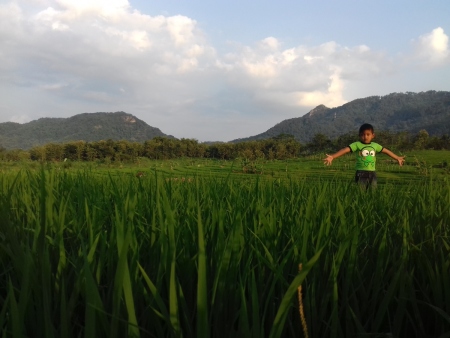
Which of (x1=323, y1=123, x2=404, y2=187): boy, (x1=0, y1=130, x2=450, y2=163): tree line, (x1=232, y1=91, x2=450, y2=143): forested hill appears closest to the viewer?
(x1=323, y1=123, x2=404, y2=187): boy

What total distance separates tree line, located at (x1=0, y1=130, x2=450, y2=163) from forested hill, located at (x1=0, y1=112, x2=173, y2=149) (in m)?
82.2

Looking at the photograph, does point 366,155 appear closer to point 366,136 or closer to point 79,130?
point 366,136

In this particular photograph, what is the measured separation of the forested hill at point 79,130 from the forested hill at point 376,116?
44167 mm

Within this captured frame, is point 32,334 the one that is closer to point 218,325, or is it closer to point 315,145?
point 218,325

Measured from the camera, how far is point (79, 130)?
15400 centimetres

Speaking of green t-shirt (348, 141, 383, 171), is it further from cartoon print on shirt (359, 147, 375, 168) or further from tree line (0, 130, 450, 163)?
tree line (0, 130, 450, 163)

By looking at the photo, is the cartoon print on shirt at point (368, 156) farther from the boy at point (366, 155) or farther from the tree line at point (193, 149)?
the tree line at point (193, 149)

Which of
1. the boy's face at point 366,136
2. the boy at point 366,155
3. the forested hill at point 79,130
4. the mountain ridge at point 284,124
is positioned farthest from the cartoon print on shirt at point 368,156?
the forested hill at point 79,130

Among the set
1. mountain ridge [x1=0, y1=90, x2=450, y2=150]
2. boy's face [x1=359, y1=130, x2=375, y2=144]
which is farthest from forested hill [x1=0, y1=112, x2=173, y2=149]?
boy's face [x1=359, y1=130, x2=375, y2=144]

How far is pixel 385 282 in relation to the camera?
111 cm

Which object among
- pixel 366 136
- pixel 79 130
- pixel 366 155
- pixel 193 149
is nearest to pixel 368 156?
pixel 366 155

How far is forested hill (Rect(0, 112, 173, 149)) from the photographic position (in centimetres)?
14662

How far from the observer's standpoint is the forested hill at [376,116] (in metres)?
150

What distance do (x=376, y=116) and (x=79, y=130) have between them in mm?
138942
